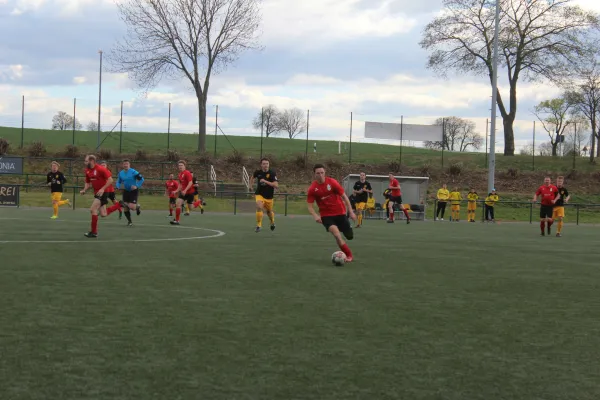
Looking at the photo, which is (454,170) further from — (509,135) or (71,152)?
(71,152)

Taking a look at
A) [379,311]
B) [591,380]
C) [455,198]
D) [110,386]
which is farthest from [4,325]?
[455,198]

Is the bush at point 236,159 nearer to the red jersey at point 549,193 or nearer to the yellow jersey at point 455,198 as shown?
the yellow jersey at point 455,198

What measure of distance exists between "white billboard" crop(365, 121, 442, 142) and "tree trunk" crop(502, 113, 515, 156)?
12446 millimetres

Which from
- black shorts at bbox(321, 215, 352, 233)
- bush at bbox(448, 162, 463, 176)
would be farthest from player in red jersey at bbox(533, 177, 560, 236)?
bush at bbox(448, 162, 463, 176)

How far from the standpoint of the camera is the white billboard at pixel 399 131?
52.2 meters

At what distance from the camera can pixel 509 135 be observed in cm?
6231

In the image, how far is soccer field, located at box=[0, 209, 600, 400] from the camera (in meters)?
4.74

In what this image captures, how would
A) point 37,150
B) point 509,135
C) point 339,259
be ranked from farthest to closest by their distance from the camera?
point 509,135
point 37,150
point 339,259

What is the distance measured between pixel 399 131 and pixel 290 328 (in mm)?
47067

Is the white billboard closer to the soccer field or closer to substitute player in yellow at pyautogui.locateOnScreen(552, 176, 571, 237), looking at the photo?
substitute player in yellow at pyautogui.locateOnScreen(552, 176, 571, 237)

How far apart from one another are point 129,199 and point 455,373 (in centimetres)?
1762

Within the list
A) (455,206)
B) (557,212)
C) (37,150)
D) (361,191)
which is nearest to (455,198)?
(455,206)

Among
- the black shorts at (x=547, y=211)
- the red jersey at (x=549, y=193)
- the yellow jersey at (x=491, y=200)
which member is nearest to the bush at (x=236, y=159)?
the yellow jersey at (x=491, y=200)

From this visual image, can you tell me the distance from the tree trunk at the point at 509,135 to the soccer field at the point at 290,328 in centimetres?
5111
